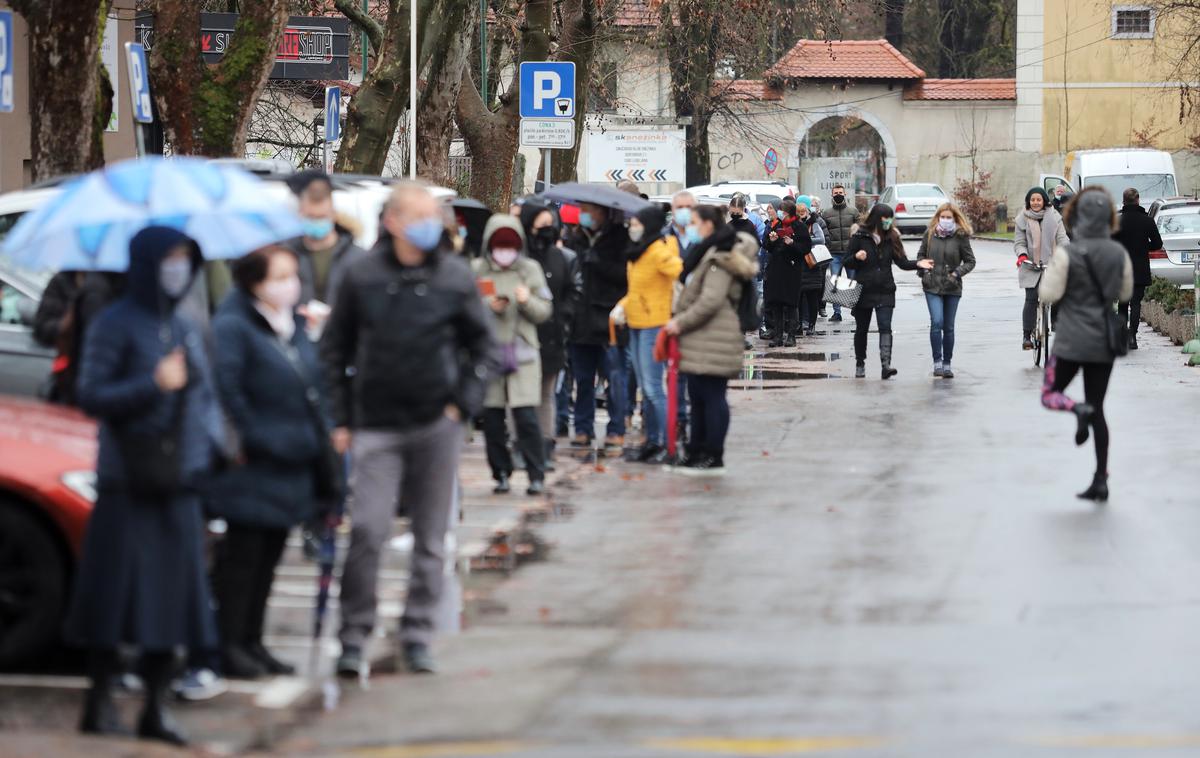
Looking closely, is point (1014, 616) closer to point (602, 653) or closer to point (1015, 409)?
point (602, 653)

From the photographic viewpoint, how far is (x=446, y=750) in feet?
21.5

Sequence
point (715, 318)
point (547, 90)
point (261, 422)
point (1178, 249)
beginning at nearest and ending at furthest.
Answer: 1. point (261, 422)
2. point (715, 318)
3. point (547, 90)
4. point (1178, 249)

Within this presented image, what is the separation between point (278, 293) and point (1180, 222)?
2587 cm

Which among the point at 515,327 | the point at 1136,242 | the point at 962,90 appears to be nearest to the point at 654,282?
the point at 515,327

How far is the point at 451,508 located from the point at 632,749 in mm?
1818

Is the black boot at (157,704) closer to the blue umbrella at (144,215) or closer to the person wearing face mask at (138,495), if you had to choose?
the person wearing face mask at (138,495)

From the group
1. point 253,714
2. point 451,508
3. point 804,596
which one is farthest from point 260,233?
point 804,596

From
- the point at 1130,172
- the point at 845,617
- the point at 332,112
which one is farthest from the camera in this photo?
the point at 1130,172

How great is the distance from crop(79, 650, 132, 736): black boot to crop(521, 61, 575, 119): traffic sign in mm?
15485

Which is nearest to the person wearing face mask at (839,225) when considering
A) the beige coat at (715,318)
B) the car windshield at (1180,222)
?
the car windshield at (1180,222)

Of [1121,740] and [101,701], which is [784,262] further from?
[101,701]

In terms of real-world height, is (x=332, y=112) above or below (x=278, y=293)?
above

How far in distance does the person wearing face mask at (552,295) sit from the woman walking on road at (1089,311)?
3.16 m

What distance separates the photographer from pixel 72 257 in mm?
7637
